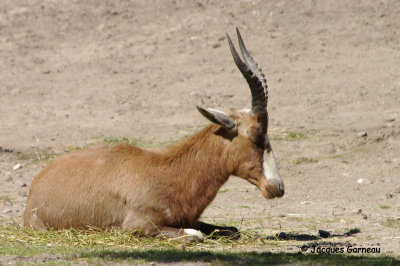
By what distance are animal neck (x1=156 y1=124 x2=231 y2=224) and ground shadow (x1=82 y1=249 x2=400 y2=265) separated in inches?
45.2

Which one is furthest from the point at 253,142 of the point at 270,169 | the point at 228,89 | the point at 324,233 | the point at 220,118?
the point at 228,89

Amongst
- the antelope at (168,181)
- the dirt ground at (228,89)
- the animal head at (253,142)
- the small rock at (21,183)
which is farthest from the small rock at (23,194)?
the animal head at (253,142)

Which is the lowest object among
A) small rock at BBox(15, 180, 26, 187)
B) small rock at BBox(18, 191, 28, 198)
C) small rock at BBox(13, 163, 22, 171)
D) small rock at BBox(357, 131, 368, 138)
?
small rock at BBox(18, 191, 28, 198)

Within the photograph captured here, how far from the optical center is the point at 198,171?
8.85m

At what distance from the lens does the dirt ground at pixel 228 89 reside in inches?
454

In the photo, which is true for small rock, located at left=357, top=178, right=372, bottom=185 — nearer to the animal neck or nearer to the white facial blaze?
the white facial blaze

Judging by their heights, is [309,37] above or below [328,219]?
above

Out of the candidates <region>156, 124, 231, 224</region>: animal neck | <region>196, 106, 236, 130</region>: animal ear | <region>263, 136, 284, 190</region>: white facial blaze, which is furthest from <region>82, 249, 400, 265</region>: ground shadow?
<region>196, 106, 236, 130</region>: animal ear

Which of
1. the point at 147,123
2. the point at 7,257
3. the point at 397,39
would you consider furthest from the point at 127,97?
the point at 7,257

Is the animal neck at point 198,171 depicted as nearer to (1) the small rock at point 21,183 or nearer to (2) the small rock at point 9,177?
(1) the small rock at point 21,183

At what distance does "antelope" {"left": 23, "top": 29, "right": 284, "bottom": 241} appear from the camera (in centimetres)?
855

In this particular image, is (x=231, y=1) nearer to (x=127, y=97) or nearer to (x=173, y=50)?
(x=173, y=50)

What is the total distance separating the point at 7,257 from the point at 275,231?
134 inches

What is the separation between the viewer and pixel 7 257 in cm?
733
